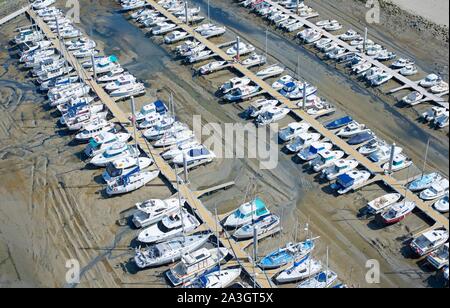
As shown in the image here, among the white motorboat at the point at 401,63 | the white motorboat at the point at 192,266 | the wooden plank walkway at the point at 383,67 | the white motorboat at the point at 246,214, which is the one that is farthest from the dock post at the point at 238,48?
the white motorboat at the point at 192,266

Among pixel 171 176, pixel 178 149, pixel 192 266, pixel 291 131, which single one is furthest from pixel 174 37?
pixel 192 266

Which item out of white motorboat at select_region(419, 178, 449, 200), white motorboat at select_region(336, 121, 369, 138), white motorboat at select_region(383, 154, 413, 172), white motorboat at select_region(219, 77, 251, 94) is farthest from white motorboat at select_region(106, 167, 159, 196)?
white motorboat at select_region(419, 178, 449, 200)

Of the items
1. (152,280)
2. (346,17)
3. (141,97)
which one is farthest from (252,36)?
(152,280)

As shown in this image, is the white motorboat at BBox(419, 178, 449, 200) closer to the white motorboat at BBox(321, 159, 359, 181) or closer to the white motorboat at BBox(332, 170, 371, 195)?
the white motorboat at BBox(332, 170, 371, 195)

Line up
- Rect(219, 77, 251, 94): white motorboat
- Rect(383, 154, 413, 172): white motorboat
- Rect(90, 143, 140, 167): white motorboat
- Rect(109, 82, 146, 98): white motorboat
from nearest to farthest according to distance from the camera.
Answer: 1. Rect(383, 154, 413, 172): white motorboat
2. Rect(90, 143, 140, 167): white motorboat
3. Rect(219, 77, 251, 94): white motorboat
4. Rect(109, 82, 146, 98): white motorboat

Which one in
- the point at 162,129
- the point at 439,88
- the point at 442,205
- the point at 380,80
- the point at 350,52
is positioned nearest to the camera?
the point at 442,205

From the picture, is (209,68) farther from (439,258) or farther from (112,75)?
(439,258)

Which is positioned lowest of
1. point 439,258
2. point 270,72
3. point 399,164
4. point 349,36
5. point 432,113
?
point 439,258
